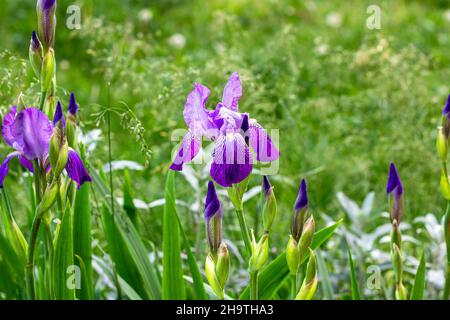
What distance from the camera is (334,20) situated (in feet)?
13.9

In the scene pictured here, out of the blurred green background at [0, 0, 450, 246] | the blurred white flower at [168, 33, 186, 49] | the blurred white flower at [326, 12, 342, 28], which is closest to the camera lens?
the blurred green background at [0, 0, 450, 246]

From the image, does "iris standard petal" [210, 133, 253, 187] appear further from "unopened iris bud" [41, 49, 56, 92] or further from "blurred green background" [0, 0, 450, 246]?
"unopened iris bud" [41, 49, 56, 92]

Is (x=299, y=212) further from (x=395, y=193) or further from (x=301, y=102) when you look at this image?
(x=301, y=102)

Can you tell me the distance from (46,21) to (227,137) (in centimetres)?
41

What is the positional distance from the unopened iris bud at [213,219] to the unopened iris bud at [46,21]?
415mm

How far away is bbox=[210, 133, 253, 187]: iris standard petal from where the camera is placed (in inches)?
44.7

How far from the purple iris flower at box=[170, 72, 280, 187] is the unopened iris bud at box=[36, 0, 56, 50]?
11.8 inches

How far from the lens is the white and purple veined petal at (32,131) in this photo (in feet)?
3.93

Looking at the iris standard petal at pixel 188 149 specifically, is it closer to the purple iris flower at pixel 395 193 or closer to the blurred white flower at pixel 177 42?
the purple iris flower at pixel 395 193

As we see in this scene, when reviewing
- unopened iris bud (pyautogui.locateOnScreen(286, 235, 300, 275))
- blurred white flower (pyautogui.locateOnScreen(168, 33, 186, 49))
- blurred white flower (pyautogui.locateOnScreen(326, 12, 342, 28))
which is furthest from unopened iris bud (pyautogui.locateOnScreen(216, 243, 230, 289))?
blurred white flower (pyautogui.locateOnScreen(326, 12, 342, 28))

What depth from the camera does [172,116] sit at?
2.09 metres

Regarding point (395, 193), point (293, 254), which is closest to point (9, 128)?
point (293, 254)
